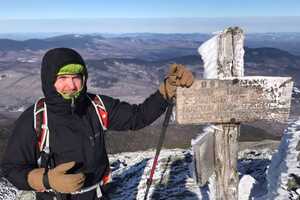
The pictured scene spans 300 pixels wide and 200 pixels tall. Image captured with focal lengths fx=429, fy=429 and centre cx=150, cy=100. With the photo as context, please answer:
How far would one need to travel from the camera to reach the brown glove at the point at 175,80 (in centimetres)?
441

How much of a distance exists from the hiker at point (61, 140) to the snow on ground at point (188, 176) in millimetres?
3514

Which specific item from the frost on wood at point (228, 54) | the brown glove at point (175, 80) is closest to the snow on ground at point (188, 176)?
the frost on wood at point (228, 54)

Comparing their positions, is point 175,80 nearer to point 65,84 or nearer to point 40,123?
point 65,84

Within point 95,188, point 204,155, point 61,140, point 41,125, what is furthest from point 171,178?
point 41,125

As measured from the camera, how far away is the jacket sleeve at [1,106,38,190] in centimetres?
359

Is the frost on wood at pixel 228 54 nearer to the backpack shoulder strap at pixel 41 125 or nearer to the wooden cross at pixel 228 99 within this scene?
the wooden cross at pixel 228 99

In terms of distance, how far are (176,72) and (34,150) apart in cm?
164

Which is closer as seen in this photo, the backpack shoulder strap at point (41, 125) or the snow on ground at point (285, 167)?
the backpack shoulder strap at point (41, 125)

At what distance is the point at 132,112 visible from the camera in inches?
170

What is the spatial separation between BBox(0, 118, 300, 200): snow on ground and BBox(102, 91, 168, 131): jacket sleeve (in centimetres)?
300

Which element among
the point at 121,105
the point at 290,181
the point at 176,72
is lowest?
the point at 290,181

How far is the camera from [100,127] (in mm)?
4008

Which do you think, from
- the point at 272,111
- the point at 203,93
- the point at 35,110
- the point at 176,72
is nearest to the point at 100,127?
the point at 35,110

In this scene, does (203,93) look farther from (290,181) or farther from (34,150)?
(290,181)
